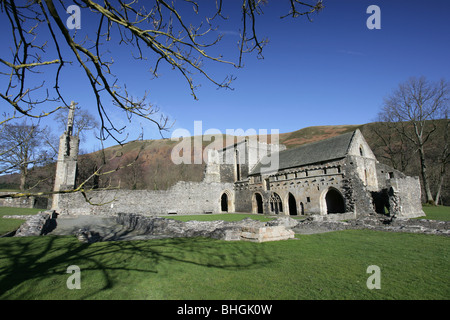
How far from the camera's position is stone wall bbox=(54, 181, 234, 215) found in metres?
24.1

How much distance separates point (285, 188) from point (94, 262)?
21.4 meters

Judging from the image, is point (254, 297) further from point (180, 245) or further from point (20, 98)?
point (180, 245)

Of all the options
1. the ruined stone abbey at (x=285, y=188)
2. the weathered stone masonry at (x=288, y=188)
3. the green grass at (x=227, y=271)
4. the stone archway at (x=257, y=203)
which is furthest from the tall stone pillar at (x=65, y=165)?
the stone archway at (x=257, y=203)

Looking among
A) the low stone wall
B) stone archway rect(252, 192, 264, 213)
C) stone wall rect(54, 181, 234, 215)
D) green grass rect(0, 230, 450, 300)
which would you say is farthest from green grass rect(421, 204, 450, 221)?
stone wall rect(54, 181, 234, 215)

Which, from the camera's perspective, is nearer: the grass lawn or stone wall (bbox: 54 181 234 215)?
the grass lawn

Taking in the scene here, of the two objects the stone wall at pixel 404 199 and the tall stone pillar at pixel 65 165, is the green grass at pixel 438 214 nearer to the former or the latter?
the stone wall at pixel 404 199

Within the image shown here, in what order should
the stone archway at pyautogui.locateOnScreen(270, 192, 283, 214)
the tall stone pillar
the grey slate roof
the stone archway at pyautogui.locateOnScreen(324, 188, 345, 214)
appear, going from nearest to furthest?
the grey slate roof, the tall stone pillar, the stone archway at pyautogui.locateOnScreen(324, 188, 345, 214), the stone archway at pyautogui.locateOnScreen(270, 192, 283, 214)

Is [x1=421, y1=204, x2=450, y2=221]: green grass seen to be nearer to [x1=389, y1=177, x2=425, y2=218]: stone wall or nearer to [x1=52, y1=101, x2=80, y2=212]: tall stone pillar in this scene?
[x1=389, y1=177, x2=425, y2=218]: stone wall

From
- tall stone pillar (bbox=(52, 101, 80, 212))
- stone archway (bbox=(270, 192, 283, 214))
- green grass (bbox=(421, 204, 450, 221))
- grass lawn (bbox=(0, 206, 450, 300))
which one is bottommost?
grass lawn (bbox=(0, 206, 450, 300))

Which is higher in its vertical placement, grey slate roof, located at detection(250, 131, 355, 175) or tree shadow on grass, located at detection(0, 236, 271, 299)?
grey slate roof, located at detection(250, 131, 355, 175)

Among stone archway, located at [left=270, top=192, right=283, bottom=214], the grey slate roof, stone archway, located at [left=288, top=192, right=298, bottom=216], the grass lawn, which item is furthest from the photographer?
stone archway, located at [left=288, top=192, right=298, bottom=216]

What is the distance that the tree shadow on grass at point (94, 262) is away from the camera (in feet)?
13.8

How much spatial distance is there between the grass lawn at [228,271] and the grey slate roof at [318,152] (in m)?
14.1
